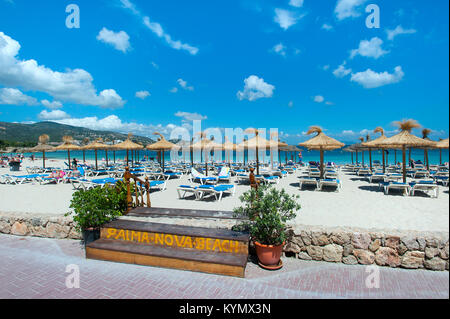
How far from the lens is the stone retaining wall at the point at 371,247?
321 cm

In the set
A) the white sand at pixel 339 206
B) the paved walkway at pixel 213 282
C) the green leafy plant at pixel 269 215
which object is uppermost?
the green leafy plant at pixel 269 215

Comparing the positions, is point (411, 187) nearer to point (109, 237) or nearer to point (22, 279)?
point (109, 237)

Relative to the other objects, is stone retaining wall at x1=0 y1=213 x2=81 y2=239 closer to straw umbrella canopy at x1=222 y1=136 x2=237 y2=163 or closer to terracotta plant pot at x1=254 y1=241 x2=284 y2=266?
terracotta plant pot at x1=254 y1=241 x2=284 y2=266

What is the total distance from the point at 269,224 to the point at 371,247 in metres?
1.61

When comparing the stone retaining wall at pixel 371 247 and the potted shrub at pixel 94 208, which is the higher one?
the potted shrub at pixel 94 208

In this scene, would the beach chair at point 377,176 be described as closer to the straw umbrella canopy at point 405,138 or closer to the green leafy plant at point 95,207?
the straw umbrella canopy at point 405,138

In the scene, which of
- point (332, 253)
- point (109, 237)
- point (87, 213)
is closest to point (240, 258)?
point (332, 253)

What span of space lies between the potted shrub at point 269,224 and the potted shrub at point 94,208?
2.45m

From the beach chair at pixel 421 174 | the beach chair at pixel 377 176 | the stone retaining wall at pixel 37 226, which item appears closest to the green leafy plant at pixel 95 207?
the stone retaining wall at pixel 37 226

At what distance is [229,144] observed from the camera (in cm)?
1549

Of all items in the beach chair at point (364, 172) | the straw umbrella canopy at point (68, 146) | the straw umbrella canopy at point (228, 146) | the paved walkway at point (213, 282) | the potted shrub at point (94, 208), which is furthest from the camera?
the straw umbrella canopy at point (68, 146)

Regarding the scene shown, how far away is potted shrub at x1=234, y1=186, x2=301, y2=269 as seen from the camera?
336 centimetres

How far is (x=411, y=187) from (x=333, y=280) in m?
6.64
